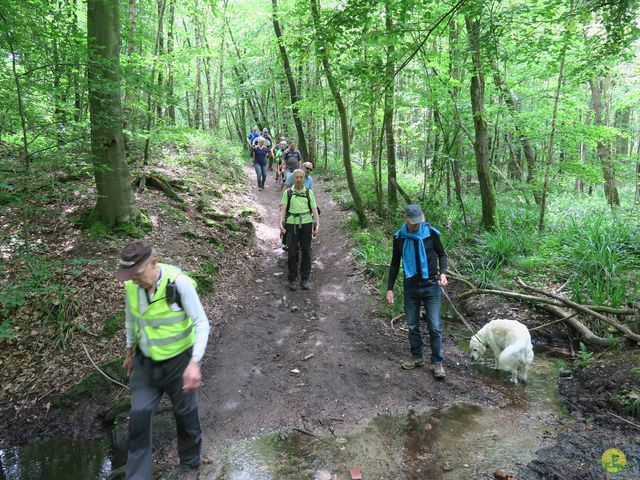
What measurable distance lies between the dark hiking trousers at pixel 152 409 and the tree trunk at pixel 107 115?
13.8 feet

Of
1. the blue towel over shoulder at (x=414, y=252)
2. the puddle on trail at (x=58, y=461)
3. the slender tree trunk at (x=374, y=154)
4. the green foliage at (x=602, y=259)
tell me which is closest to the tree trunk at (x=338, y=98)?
the slender tree trunk at (x=374, y=154)

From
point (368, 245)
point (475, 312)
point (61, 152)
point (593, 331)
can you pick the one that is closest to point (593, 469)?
point (593, 331)

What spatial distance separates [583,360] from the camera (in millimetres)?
5117

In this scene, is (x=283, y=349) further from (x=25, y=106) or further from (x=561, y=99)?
(x=561, y=99)

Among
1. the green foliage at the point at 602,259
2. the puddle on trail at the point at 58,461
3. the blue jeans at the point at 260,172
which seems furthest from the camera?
the blue jeans at the point at 260,172

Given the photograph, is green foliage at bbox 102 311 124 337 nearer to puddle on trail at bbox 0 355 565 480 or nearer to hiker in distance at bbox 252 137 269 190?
A: puddle on trail at bbox 0 355 565 480

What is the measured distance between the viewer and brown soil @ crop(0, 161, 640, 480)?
4.13m

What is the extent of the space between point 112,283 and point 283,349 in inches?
118

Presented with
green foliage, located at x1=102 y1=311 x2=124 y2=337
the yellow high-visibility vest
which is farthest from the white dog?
green foliage, located at x1=102 y1=311 x2=124 y2=337

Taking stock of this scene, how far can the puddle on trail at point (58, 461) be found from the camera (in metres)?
3.67

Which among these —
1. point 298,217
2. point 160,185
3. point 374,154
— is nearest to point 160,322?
point 298,217

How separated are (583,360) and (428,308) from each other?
2.36 m

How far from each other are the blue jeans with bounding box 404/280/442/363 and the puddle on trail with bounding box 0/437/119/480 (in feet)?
12.9

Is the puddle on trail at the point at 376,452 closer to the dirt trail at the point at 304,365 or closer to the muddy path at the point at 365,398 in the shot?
the muddy path at the point at 365,398
